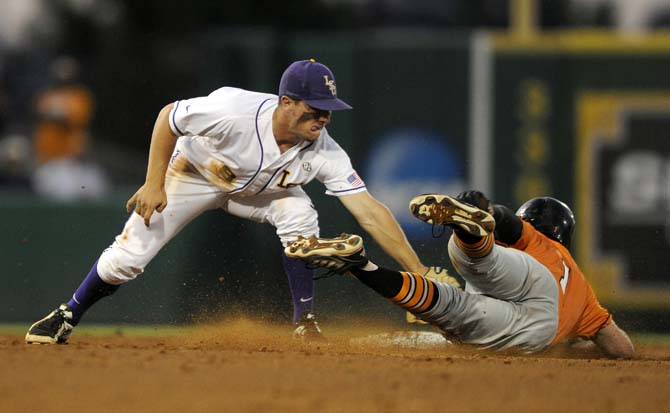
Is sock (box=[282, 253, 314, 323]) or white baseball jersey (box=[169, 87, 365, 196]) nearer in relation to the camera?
white baseball jersey (box=[169, 87, 365, 196])

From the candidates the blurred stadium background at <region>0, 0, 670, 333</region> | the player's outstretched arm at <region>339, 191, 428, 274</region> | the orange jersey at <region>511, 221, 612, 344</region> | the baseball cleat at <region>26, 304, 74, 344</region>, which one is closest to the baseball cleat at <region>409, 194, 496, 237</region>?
the player's outstretched arm at <region>339, 191, 428, 274</region>

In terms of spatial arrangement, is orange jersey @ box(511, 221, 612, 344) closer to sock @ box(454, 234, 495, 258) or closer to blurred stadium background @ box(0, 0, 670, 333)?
sock @ box(454, 234, 495, 258)

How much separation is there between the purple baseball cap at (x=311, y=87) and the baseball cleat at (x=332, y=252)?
0.81 metres

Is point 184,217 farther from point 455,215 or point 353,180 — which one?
point 455,215

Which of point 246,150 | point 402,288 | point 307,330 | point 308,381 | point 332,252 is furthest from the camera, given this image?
point 307,330

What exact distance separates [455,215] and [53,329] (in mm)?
2280

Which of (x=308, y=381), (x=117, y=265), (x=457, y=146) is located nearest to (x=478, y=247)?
(x=308, y=381)

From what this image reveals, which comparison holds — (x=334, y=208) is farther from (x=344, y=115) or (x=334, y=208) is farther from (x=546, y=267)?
(x=546, y=267)

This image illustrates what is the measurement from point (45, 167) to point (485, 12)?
15.6 feet

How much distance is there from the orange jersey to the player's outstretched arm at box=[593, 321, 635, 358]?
0.05 metres

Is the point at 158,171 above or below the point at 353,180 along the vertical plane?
above

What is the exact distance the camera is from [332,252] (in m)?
5.87

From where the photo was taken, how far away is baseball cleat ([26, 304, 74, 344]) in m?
6.50

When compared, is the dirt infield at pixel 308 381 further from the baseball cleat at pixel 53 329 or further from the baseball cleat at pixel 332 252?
the baseball cleat at pixel 332 252
